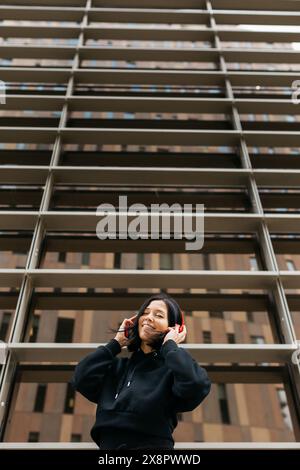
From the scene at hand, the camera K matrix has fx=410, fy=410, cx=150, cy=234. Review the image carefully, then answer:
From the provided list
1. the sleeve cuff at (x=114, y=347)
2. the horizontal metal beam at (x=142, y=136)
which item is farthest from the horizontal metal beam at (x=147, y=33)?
the sleeve cuff at (x=114, y=347)

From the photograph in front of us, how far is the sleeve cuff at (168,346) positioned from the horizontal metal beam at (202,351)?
65 cm

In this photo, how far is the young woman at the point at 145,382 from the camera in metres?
2.03

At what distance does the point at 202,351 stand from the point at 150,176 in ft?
6.63

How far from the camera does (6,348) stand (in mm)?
2838

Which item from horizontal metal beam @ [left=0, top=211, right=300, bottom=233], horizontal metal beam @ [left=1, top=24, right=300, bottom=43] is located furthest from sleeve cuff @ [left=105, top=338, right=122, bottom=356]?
horizontal metal beam @ [left=1, top=24, right=300, bottom=43]

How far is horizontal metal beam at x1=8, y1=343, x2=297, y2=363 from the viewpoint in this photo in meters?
2.86

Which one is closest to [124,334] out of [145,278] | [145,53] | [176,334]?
[176,334]

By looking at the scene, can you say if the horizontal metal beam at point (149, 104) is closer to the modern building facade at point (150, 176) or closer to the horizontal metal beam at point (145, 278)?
the modern building facade at point (150, 176)

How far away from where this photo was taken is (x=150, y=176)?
428 cm

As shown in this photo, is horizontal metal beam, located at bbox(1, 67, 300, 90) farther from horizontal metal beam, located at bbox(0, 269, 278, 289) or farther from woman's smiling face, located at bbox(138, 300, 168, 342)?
woman's smiling face, located at bbox(138, 300, 168, 342)

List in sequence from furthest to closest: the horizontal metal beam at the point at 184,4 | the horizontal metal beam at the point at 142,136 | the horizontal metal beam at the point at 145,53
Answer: the horizontal metal beam at the point at 184,4
the horizontal metal beam at the point at 145,53
the horizontal metal beam at the point at 142,136

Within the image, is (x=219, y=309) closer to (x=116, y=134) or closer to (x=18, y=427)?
(x=116, y=134)

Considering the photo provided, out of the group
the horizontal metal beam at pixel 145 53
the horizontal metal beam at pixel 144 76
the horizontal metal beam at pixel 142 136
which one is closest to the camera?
the horizontal metal beam at pixel 142 136

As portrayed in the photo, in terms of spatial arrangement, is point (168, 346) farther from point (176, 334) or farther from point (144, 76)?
point (144, 76)
